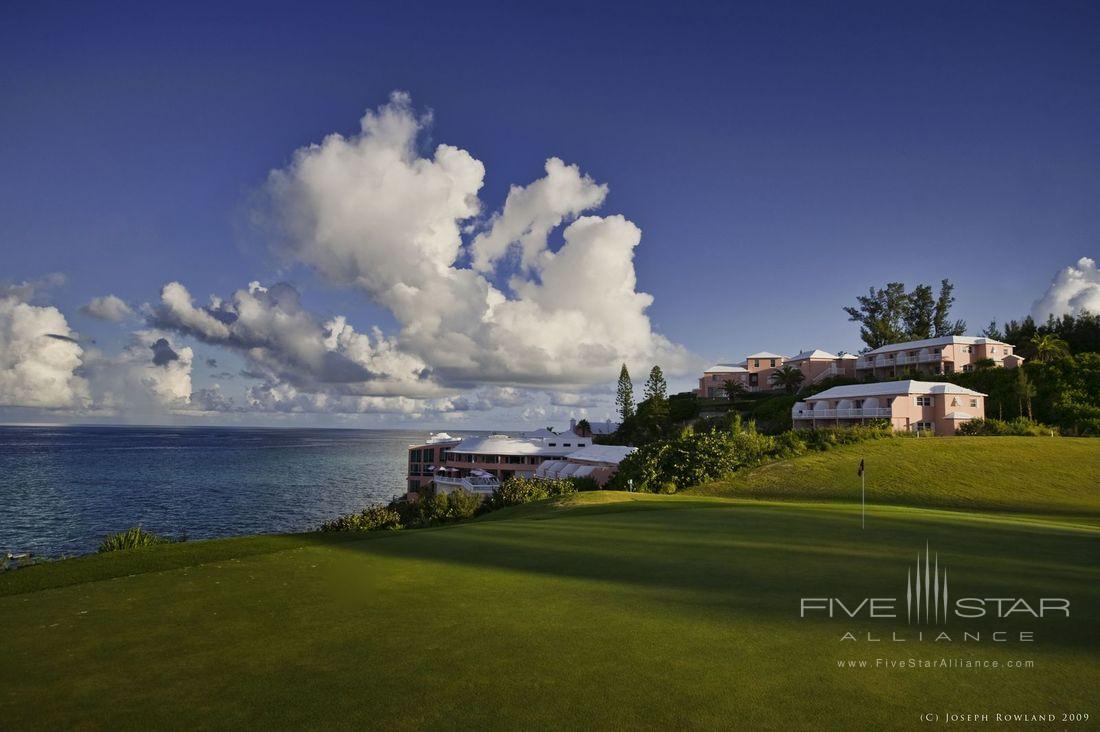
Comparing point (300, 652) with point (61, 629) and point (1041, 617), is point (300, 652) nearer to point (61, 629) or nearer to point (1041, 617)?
point (61, 629)

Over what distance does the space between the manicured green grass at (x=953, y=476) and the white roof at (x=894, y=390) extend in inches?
369

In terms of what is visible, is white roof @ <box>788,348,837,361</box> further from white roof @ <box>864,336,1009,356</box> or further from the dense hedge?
the dense hedge

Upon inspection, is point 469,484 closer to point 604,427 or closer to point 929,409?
point 929,409

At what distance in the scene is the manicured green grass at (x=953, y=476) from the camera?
98.9 ft

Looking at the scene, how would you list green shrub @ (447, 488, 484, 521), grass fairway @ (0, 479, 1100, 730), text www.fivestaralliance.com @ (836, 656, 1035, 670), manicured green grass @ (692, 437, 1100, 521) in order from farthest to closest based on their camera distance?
manicured green grass @ (692, 437, 1100, 521)
green shrub @ (447, 488, 484, 521)
text www.fivestaralliance.com @ (836, 656, 1035, 670)
grass fairway @ (0, 479, 1100, 730)

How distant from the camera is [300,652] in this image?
676cm

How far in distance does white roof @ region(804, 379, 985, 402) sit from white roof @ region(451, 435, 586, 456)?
2719 cm

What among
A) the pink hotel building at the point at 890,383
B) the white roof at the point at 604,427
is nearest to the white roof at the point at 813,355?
the pink hotel building at the point at 890,383

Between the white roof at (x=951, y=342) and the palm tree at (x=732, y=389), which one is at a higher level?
the white roof at (x=951, y=342)

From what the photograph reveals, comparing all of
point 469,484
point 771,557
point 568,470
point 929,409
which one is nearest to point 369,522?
point 771,557

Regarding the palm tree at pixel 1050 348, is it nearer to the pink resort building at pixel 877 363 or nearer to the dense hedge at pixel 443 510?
the pink resort building at pixel 877 363

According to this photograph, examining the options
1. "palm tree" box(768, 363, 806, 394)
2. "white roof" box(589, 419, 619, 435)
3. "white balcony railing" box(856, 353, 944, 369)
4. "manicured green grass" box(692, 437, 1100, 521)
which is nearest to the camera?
"manicured green grass" box(692, 437, 1100, 521)

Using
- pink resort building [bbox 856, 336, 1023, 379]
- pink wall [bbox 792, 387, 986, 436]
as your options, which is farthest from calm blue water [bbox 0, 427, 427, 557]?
pink resort building [bbox 856, 336, 1023, 379]

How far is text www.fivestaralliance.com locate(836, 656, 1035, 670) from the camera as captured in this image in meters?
6.09
